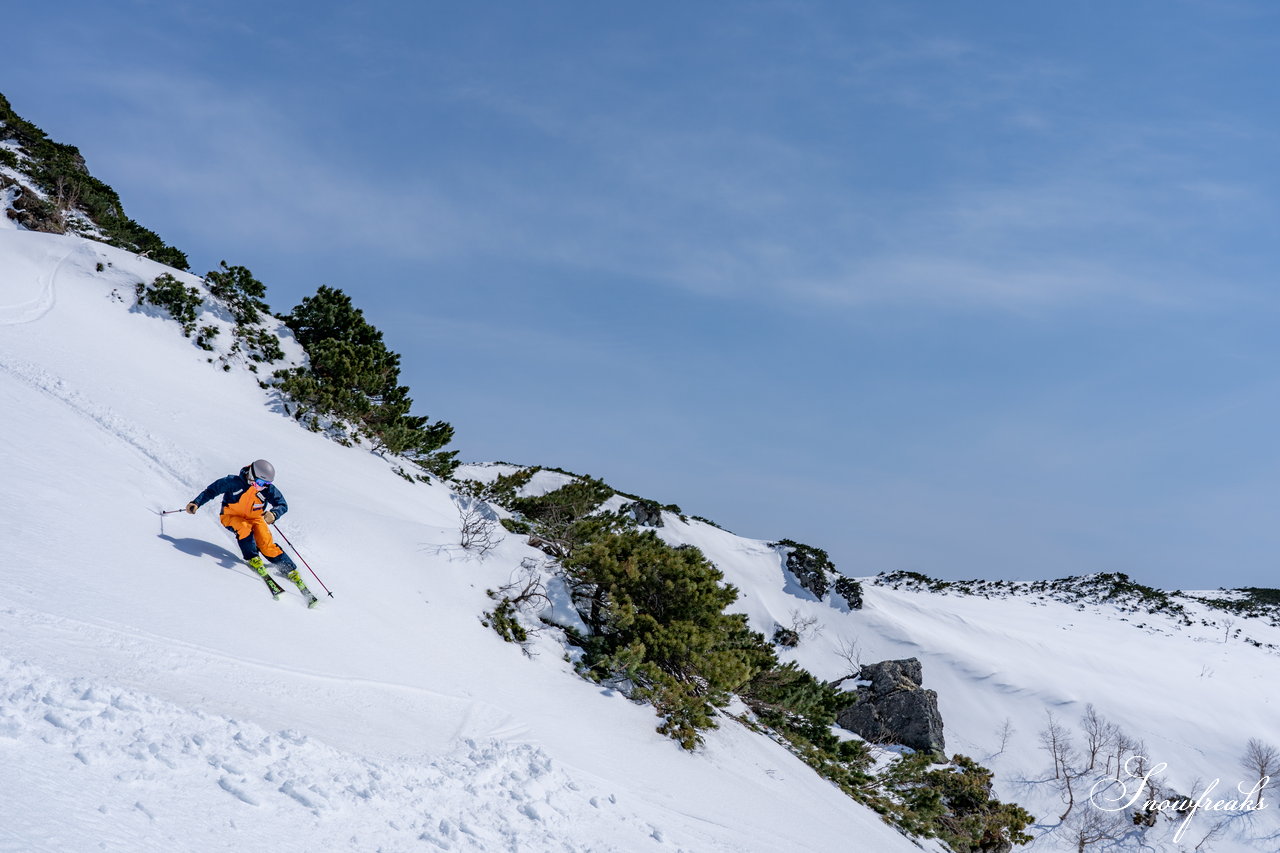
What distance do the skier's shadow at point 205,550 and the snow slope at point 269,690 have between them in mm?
58

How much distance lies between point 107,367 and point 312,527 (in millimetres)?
6919

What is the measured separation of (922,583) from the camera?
57625 mm

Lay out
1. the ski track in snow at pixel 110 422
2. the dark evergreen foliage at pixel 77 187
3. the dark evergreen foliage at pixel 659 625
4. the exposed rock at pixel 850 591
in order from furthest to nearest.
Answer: the exposed rock at pixel 850 591 < the dark evergreen foliage at pixel 77 187 < the dark evergreen foliage at pixel 659 625 < the ski track in snow at pixel 110 422

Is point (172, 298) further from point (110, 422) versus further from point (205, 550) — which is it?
point (205, 550)

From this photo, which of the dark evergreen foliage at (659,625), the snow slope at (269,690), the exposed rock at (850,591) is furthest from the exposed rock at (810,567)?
the snow slope at (269,690)

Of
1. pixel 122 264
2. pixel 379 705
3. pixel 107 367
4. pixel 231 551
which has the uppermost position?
pixel 122 264

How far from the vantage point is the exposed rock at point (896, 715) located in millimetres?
24266

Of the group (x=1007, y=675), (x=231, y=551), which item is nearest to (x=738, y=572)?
(x=1007, y=675)

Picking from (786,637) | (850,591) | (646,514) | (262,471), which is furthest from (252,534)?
(850,591)

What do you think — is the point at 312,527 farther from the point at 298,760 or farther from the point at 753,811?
the point at 753,811

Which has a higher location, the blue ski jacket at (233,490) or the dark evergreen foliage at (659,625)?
the blue ski jacket at (233,490)
